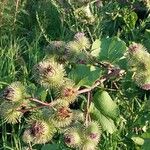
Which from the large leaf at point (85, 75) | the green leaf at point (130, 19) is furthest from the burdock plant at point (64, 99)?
the green leaf at point (130, 19)

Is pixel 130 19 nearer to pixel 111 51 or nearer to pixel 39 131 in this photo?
pixel 111 51

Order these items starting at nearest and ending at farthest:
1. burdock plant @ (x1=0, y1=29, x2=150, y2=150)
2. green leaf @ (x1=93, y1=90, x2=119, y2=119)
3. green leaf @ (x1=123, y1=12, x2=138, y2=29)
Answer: burdock plant @ (x1=0, y1=29, x2=150, y2=150) < green leaf @ (x1=93, y1=90, x2=119, y2=119) < green leaf @ (x1=123, y1=12, x2=138, y2=29)

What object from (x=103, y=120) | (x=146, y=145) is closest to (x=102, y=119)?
(x=103, y=120)

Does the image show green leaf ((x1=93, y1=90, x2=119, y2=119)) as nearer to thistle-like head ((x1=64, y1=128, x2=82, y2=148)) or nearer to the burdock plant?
the burdock plant

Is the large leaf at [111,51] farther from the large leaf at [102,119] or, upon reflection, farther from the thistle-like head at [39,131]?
the thistle-like head at [39,131]

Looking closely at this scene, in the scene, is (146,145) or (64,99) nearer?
(64,99)

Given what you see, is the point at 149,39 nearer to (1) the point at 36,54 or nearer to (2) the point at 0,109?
(2) the point at 0,109

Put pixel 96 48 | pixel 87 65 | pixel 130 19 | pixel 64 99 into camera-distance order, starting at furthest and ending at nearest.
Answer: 1. pixel 130 19
2. pixel 96 48
3. pixel 87 65
4. pixel 64 99

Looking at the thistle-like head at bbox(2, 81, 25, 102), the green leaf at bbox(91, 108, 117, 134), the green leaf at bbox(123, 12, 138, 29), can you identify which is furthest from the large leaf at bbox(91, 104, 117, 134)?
the green leaf at bbox(123, 12, 138, 29)
